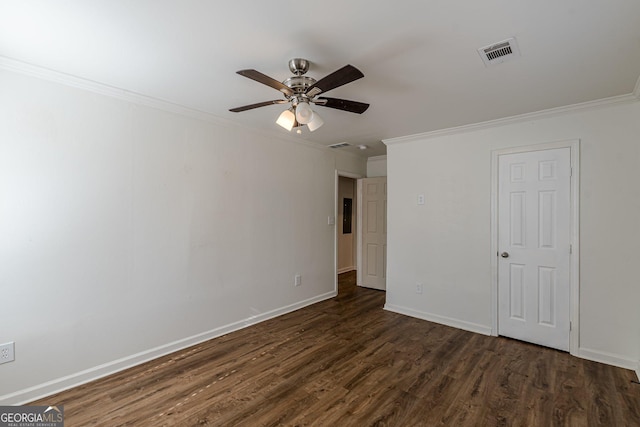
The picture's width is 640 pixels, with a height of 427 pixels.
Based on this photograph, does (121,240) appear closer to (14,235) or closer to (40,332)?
(14,235)

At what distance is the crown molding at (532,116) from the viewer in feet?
8.68

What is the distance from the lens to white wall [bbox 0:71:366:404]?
2143 millimetres

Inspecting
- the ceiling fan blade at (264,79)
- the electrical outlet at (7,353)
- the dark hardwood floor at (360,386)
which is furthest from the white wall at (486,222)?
the electrical outlet at (7,353)

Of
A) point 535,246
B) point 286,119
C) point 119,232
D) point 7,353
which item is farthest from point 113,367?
point 535,246

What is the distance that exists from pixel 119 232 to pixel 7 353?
1.07m

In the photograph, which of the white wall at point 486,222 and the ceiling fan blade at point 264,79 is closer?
the ceiling fan blade at point 264,79

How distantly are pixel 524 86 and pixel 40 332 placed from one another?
427 cm

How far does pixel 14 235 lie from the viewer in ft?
6.91

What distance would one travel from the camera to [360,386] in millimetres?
2355

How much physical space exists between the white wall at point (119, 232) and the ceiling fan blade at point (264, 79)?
5.01 ft

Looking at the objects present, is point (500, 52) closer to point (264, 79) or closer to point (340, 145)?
point (264, 79)

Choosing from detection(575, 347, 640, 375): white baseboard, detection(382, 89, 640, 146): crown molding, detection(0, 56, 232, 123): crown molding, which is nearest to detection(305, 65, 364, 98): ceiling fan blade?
detection(0, 56, 232, 123): crown molding

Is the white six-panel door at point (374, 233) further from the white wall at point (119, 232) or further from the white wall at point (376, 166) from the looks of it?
the white wall at point (119, 232)

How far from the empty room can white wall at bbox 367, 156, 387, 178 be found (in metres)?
1.31
